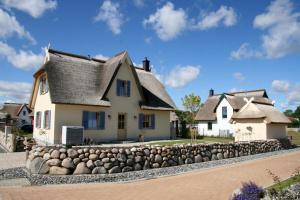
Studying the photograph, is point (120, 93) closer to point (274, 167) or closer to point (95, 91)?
point (95, 91)

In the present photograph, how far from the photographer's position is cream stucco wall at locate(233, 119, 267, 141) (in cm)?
2209

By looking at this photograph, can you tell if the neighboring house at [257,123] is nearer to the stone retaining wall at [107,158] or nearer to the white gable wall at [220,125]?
the stone retaining wall at [107,158]

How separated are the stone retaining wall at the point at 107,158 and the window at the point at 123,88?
9354 millimetres

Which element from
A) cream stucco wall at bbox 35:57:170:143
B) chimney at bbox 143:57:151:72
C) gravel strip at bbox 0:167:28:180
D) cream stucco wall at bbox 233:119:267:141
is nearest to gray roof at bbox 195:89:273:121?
chimney at bbox 143:57:151:72

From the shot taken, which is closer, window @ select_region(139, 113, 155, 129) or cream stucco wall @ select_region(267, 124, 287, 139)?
cream stucco wall @ select_region(267, 124, 287, 139)

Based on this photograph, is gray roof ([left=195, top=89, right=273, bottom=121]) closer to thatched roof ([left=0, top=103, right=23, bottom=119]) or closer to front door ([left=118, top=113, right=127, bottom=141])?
front door ([left=118, top=113, right=127, bottom=141])

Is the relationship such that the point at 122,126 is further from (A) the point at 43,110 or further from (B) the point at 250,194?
(B) the point at 250,194

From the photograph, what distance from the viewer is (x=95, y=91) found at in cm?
2139

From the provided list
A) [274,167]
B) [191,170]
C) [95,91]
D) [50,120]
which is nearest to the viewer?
[191,170]

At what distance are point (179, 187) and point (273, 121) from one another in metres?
15.4

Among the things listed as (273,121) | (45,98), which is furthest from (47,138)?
(273,121)

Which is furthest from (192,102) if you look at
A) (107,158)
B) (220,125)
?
(107,158)

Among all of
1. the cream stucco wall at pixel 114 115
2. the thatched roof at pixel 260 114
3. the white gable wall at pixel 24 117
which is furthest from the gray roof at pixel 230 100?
the white gable wall at pixel 24 117

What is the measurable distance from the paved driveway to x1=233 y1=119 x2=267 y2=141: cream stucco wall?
10.7 m
